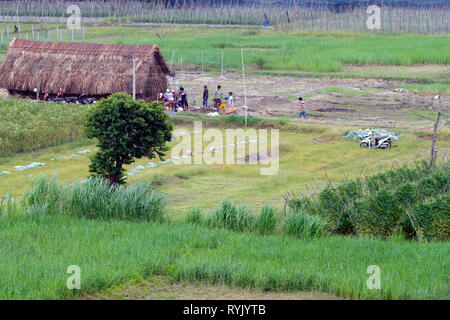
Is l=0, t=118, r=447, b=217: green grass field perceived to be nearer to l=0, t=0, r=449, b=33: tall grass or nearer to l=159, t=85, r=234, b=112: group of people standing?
l=159, t=85, r=234, b=112: group of people standing

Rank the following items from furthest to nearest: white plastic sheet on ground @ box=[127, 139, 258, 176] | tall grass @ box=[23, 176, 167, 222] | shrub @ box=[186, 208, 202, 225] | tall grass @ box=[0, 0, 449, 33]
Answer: tall grass @ box=[0, 0, 449, 33] → white plastic sheet on ground @ box=[127, 139, 258, 176] → tall grass @ box=[23, 176, 167, 222] → shrub @ box=[186, 208, 202, 225]

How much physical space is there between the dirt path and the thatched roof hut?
15663 millimetres

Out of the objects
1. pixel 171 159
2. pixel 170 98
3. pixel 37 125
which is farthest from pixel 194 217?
pixel 170 98

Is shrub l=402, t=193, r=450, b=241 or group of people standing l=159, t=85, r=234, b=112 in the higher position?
group of people standing l=159, t=85, r=234, b=112

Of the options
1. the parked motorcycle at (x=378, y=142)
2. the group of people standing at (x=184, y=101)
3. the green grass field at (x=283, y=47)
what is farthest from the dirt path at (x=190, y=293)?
the green grass field at (x=283, y=47)

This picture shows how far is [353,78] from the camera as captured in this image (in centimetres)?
2781

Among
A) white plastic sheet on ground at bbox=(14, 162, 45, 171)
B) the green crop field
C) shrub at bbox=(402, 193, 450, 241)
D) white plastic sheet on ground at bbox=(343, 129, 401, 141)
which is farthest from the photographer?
white plastic sheet on ground at bbox=(343, 129, 401, 141)

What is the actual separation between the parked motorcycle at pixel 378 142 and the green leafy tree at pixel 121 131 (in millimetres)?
6083

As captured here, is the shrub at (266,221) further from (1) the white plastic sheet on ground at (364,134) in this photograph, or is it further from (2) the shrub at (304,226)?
(1) the white plastic sheet on ground at (364,134)

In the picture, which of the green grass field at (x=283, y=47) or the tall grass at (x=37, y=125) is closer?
the tall grass at (x=37, y=125)

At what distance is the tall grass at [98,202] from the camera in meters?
9.70

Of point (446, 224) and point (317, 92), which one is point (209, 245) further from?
point (317, 92)

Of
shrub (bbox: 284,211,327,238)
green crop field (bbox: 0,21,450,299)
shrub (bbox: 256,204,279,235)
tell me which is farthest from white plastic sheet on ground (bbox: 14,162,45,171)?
shrub (bbox: 284,211,327,238)

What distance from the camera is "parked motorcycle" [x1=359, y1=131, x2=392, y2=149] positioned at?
16.7 meters
